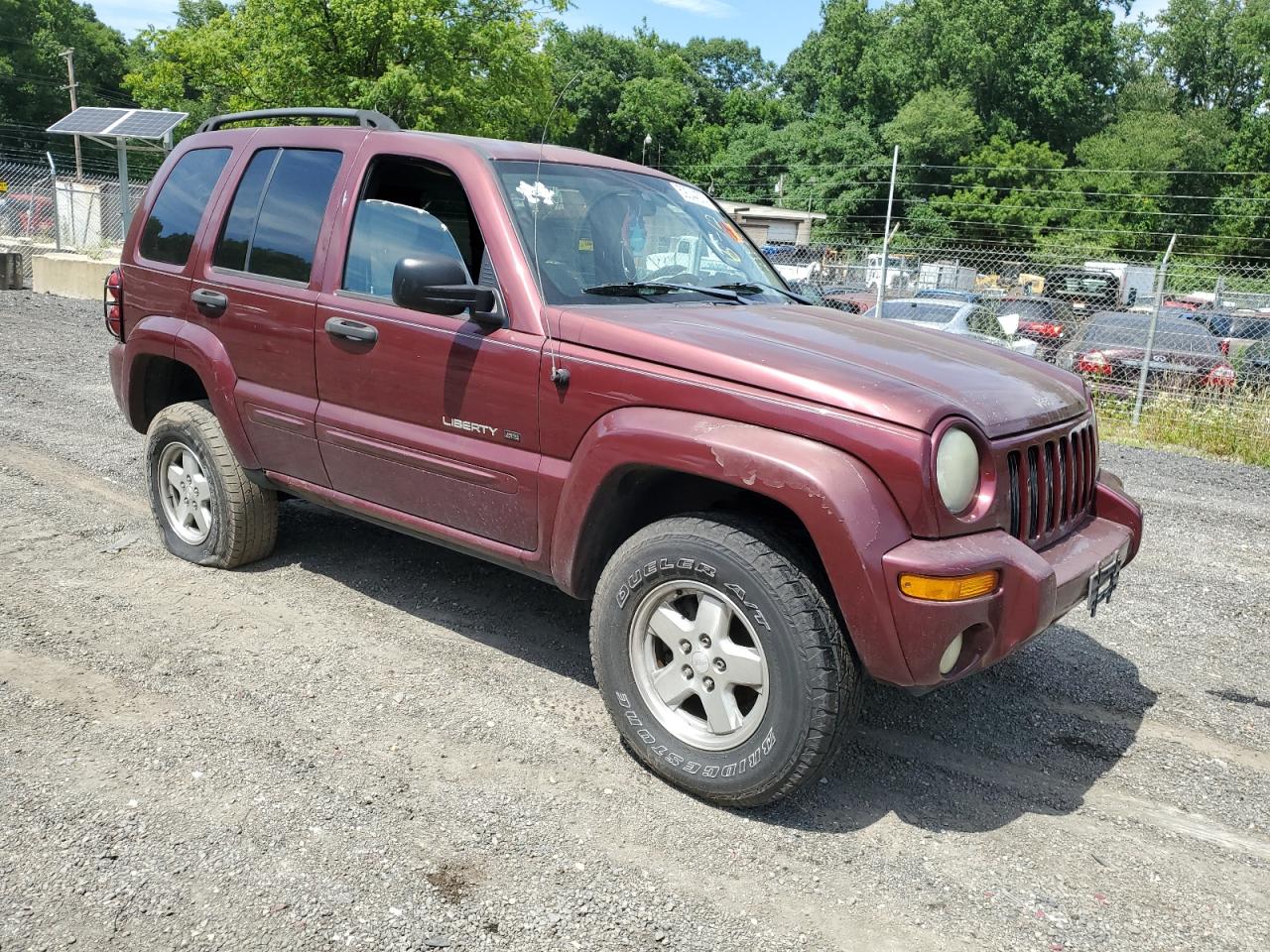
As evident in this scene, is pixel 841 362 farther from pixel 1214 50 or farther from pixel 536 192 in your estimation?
pixel 1214 50

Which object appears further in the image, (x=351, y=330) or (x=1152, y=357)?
(x=1152, y=357)

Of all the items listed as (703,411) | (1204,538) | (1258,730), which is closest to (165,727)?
(703,411)

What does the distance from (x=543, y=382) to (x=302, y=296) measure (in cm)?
136

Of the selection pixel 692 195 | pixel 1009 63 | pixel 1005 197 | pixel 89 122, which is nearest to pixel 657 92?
pixel 692 195

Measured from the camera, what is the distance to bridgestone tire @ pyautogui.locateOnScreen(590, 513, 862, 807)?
3.04m

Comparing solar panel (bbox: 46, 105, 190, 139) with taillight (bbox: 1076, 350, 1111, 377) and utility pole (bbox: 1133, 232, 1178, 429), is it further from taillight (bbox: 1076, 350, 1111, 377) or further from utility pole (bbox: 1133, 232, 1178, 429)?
utility pole (bbox: 1133, 232, 1178, 429)

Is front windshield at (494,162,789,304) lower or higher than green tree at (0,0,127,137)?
lower

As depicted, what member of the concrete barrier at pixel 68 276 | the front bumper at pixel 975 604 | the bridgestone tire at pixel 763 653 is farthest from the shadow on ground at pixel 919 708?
the concrete barrier at pixel 68 276

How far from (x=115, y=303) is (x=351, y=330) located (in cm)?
206

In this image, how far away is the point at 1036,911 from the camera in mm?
2910

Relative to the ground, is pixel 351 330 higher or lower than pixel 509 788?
higher

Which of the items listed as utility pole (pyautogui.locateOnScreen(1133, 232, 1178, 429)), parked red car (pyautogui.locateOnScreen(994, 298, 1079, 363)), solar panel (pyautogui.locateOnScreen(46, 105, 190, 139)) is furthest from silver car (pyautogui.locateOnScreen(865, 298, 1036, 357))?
solar panel (pyautogui.locateOnScreen(46, 105, 190, 139))

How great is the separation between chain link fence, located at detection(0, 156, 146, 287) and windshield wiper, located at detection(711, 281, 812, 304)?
1838cm

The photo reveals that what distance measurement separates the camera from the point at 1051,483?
137 inches
